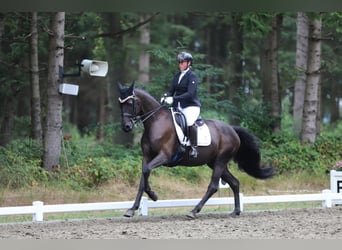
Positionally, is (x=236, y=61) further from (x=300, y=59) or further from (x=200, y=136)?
(x=200, y=136)

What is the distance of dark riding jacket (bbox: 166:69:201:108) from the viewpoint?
458 inches

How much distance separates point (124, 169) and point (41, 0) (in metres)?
8.83

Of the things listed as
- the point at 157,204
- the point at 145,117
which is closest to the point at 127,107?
the point at 145,117

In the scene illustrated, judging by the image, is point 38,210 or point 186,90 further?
point 186,90

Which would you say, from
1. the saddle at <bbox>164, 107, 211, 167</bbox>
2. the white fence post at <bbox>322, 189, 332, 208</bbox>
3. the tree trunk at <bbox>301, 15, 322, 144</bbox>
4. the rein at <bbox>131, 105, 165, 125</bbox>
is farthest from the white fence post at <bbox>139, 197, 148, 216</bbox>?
the tree trunk at <bbox>301, 15, 322, 144</bbox>

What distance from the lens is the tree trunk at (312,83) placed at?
19859 millimetres

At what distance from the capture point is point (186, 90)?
11.7 meters

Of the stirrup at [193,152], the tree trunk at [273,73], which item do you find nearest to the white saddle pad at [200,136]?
the stirrup at [193,152]

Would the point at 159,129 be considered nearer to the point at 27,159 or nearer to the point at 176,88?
the point at 176,88

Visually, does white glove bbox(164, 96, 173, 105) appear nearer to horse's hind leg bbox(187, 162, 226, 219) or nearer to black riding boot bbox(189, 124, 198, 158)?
black riding boot bbox(189, 124, 198, 158)

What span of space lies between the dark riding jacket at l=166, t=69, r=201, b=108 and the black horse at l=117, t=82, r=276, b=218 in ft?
0.99

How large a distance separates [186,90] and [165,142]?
3.19 feet

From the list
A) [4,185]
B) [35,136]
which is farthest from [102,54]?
[4,185]

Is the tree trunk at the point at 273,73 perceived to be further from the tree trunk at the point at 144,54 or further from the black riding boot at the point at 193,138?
the black riding boot at the point at 193,138
